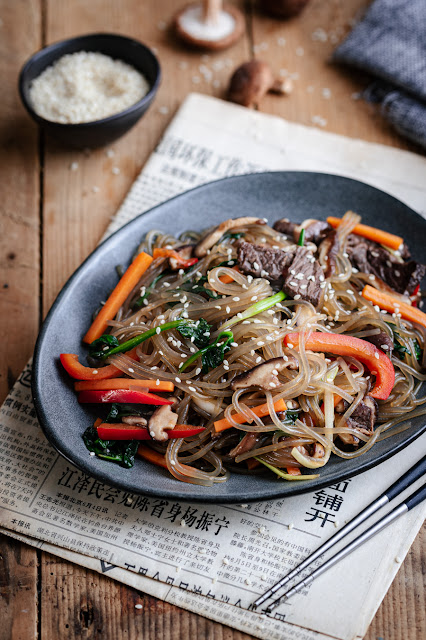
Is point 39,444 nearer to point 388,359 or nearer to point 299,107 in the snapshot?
point 388,359

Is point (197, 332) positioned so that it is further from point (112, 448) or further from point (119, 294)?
point (112, 448)

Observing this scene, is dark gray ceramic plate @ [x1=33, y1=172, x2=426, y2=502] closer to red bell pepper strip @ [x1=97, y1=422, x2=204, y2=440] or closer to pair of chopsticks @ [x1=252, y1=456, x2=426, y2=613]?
red bell pepper strip @ [x1=97, y1=422, x2=204, y2=440]

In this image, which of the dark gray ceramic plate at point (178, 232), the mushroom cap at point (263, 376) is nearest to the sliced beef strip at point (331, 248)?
the dark gray ceramic plate at point (178, 232)

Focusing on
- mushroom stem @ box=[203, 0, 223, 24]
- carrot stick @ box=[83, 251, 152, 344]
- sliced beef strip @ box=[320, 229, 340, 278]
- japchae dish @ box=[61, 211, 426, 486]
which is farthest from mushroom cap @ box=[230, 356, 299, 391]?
mushroom stem @ box=[203, 0, 223, 24]

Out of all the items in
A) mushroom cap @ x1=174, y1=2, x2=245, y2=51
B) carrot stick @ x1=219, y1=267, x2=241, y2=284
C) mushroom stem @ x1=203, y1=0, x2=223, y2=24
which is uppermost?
mushroom stem @ x1=203, y1=0, x2=223, y2=24

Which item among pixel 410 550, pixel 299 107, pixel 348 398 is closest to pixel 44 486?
pixel 348 398

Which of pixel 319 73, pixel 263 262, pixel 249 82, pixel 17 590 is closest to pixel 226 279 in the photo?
pixel 263 262

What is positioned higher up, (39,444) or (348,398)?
(348,398)
